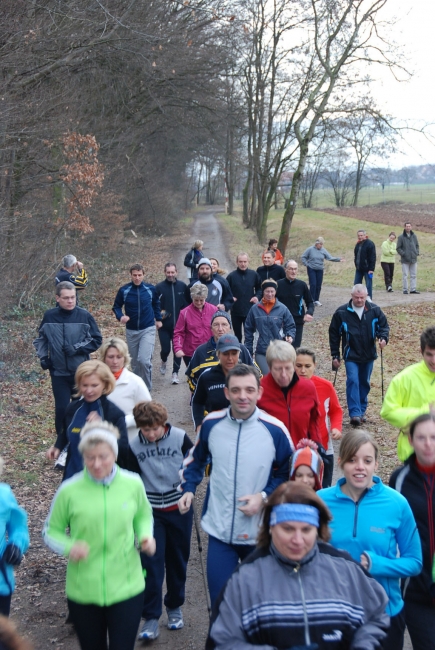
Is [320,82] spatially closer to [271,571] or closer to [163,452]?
[163,452]

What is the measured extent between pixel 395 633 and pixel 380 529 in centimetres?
61

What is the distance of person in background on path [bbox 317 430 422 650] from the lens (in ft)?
12.2

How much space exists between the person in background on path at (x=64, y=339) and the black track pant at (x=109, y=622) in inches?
163

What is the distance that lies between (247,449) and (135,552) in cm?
94

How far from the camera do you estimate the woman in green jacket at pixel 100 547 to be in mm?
3877

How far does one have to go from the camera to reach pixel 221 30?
78.6 ft

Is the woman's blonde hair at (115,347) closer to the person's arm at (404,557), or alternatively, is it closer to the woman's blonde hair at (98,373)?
the woman's blonde hair at (98,373)

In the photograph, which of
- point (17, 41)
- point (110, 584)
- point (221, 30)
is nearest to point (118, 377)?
point (110, 584)

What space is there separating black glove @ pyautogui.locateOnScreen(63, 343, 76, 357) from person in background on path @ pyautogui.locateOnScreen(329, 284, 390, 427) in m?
3.79

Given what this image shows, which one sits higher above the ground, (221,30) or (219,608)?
(221,30)

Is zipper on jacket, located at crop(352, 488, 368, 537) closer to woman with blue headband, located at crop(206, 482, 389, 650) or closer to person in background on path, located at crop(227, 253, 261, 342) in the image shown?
woman with blue headband, located at crop(206, 482, 389, 650)

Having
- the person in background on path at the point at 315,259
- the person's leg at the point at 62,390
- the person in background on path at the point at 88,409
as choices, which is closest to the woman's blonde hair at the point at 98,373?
the person in background on path at the point at 88,409

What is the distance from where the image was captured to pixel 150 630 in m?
5.07

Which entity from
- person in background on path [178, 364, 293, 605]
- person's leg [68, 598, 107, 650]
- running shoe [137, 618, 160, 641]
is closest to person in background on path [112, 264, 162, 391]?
running shoe [137, 618, 160, 641]
